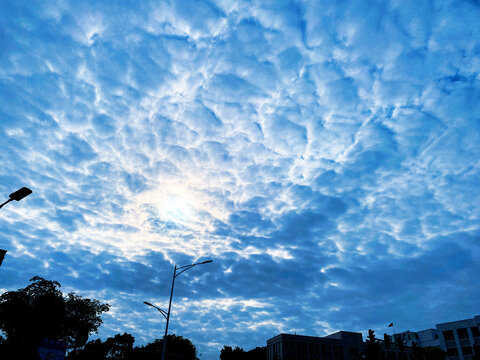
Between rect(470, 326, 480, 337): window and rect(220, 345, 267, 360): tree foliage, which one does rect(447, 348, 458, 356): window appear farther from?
rect(220, 345, 267, 360): tree foliage

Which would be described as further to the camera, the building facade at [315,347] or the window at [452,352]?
the building facade at [315,347]

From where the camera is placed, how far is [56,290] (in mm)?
65812

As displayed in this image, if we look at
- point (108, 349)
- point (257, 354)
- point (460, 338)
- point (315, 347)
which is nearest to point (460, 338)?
point (460, 338)

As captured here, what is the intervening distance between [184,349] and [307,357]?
4133 centimetres

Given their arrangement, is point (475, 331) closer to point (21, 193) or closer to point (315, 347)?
point (315, 347)

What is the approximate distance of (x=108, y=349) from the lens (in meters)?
95.8

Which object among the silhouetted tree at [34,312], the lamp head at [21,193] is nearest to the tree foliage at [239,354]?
the silhouetted tree at [34,312]

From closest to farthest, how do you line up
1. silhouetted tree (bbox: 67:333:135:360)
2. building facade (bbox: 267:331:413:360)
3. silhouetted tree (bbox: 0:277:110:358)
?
silhouetted tree (bbox: 0:277:110:358)
silhouetted tree (bbox: 67:333:135:360)
building facade (bbox: 267:331:413:360)

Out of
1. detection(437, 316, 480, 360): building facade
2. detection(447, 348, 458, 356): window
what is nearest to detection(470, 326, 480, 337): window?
detection(437, 316, 480, 360): building facade

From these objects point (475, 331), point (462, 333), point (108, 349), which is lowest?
point (108, 349)

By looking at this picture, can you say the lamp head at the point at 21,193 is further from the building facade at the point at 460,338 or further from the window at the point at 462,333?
the window at the point at 462,333

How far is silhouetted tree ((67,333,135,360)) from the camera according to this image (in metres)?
84.6

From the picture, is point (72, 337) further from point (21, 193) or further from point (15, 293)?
point (21, 193)

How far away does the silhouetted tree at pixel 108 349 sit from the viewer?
278 feet
